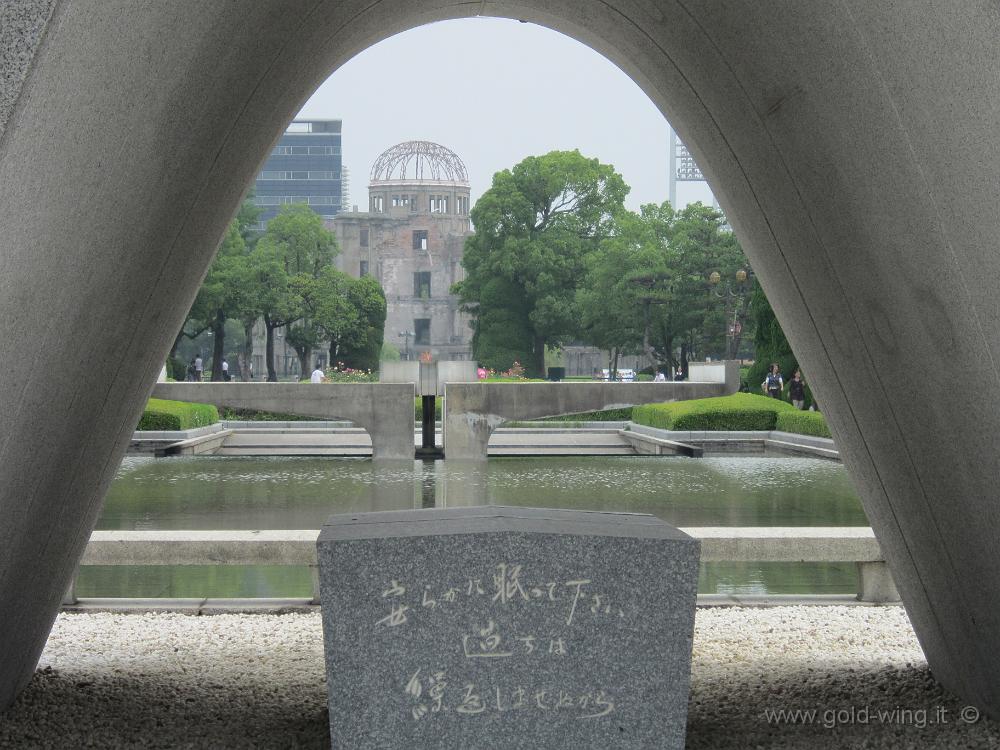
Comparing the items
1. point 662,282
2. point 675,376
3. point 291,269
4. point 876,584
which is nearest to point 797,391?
point 675,376

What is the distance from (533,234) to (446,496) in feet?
102

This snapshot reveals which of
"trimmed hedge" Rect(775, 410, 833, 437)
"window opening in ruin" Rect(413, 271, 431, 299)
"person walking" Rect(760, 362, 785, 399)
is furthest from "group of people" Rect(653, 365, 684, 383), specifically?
"window opening in ruin" Rect(413, 271, 431, 299)

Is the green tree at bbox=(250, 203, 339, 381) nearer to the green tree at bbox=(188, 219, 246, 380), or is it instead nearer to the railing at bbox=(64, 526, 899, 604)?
the green tree at bbox=(188, 219, 246, 380)

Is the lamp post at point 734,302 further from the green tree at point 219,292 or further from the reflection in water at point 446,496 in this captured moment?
the green tree at point 219,292

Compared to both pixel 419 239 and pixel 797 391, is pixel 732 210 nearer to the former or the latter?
pixel 797 391

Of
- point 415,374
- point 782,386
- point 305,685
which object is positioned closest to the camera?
point 305,685

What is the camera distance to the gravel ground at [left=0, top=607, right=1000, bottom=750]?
403 centimetres

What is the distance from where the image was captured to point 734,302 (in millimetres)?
37406

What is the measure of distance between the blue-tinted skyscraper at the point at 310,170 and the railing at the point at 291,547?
13288cm

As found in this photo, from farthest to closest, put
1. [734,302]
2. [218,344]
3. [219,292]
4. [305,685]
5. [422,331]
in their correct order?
[422,331] → [218,344] → [219,292] → [734,302] → [305,685]

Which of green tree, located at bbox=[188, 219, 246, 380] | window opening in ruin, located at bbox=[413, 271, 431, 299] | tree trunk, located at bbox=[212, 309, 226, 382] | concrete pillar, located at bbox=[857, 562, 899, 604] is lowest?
concrete pillar, located at bbox=[857, 562, 899, 604]

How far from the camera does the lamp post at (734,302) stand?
Result: 32856 millimetres

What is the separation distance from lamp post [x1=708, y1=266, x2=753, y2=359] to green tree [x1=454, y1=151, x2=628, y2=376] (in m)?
7.52

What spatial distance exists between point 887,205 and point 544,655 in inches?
69.0
